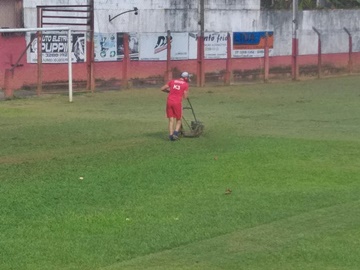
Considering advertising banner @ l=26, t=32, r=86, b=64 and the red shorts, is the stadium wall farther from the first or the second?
the red shorts

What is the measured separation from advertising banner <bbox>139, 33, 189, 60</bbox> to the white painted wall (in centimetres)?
261

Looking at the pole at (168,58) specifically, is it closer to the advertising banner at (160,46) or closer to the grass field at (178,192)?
the advertising banner at (160,46)

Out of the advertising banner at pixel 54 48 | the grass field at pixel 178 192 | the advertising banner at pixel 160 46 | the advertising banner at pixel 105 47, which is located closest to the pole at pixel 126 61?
the advertising banner at pixel 105 47

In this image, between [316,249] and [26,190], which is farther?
[26,190]

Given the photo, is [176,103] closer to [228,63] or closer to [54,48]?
[54,48]

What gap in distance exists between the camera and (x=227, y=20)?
41.1 metres

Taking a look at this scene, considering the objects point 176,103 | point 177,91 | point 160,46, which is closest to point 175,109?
point 176,103

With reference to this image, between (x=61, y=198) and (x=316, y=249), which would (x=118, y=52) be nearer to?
(x=61, y=198)

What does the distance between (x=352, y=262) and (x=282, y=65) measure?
99.9ft

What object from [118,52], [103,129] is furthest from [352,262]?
[118,52]

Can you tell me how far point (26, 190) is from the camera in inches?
544

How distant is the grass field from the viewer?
405 inches

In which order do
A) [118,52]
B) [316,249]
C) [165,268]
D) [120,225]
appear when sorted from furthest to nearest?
[118,52] → [120,225] → [316,249] → [165,268]

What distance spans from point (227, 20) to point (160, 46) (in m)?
6.48
